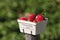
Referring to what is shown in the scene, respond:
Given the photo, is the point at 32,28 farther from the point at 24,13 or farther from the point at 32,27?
the point at 24,13

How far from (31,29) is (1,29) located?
196 centimetres

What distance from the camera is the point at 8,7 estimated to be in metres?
4.39

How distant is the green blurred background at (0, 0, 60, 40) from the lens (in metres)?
4.01

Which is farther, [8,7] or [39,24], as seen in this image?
[8,7]

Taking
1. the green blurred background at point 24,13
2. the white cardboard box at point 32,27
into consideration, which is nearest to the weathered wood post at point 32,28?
the white cardboard box at point 32,27

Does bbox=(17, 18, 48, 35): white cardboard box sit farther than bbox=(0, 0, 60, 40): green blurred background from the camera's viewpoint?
No

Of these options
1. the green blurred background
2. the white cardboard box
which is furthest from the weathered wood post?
the green blurred background

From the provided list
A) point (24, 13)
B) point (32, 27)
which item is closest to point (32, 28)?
point (32, 27)

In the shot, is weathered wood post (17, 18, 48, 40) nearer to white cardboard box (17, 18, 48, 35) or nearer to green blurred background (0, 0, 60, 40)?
white cardboard box (17, 18, 48, 35)

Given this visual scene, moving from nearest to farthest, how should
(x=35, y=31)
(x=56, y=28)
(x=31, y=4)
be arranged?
(x=35, y=31)
(x=56, y=28)
(x=31, y=4)

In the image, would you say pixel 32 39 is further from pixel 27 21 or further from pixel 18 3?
pixel 18 3

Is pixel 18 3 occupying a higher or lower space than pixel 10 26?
higher

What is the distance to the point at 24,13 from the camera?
4.39m

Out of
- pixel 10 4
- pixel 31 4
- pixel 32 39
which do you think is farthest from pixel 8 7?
pixel 32 39
